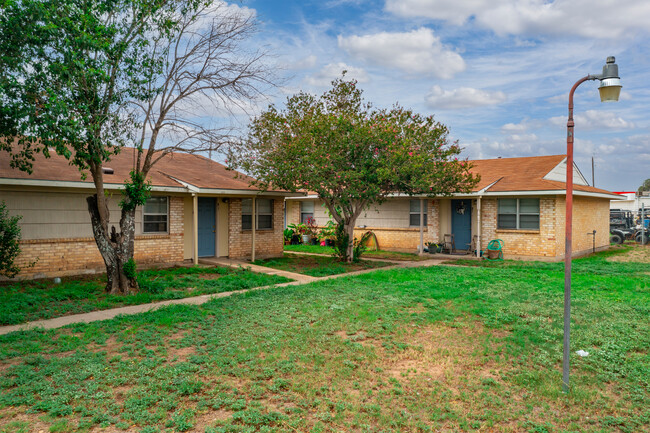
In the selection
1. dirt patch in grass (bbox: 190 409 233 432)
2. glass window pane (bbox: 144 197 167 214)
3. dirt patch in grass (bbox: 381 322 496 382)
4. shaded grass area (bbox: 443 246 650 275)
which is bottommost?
dirt patch in grass (bbox: 190 409 233 432)

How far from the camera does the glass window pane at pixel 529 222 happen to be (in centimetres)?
1688

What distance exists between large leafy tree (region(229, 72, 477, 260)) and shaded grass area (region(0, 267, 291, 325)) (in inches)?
128

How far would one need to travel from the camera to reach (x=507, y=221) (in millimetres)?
17531

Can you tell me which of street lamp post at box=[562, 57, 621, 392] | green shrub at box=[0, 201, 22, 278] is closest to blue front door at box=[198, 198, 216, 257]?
green shrub at box=[0, 201, 22, 278]

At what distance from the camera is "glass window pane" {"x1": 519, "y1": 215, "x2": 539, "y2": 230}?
16875mm

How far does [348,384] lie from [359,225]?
16962 mm

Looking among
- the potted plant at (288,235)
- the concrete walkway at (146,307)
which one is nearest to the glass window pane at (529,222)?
the concrete walkway at (146,307)

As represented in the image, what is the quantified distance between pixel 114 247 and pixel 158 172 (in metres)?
5.33

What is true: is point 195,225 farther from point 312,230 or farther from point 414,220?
point 312,230

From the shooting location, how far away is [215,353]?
5895 mm

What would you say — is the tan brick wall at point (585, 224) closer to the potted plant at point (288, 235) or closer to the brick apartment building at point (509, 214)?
the brick apartment building at point (509, 214)

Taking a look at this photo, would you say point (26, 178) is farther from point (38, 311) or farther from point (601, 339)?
point (601, 339)

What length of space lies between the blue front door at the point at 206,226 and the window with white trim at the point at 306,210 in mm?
8882

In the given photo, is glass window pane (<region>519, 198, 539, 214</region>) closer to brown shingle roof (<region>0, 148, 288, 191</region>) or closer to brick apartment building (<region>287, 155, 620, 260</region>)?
brick apartment building (<region>287, 155, 620, 260</region>)
